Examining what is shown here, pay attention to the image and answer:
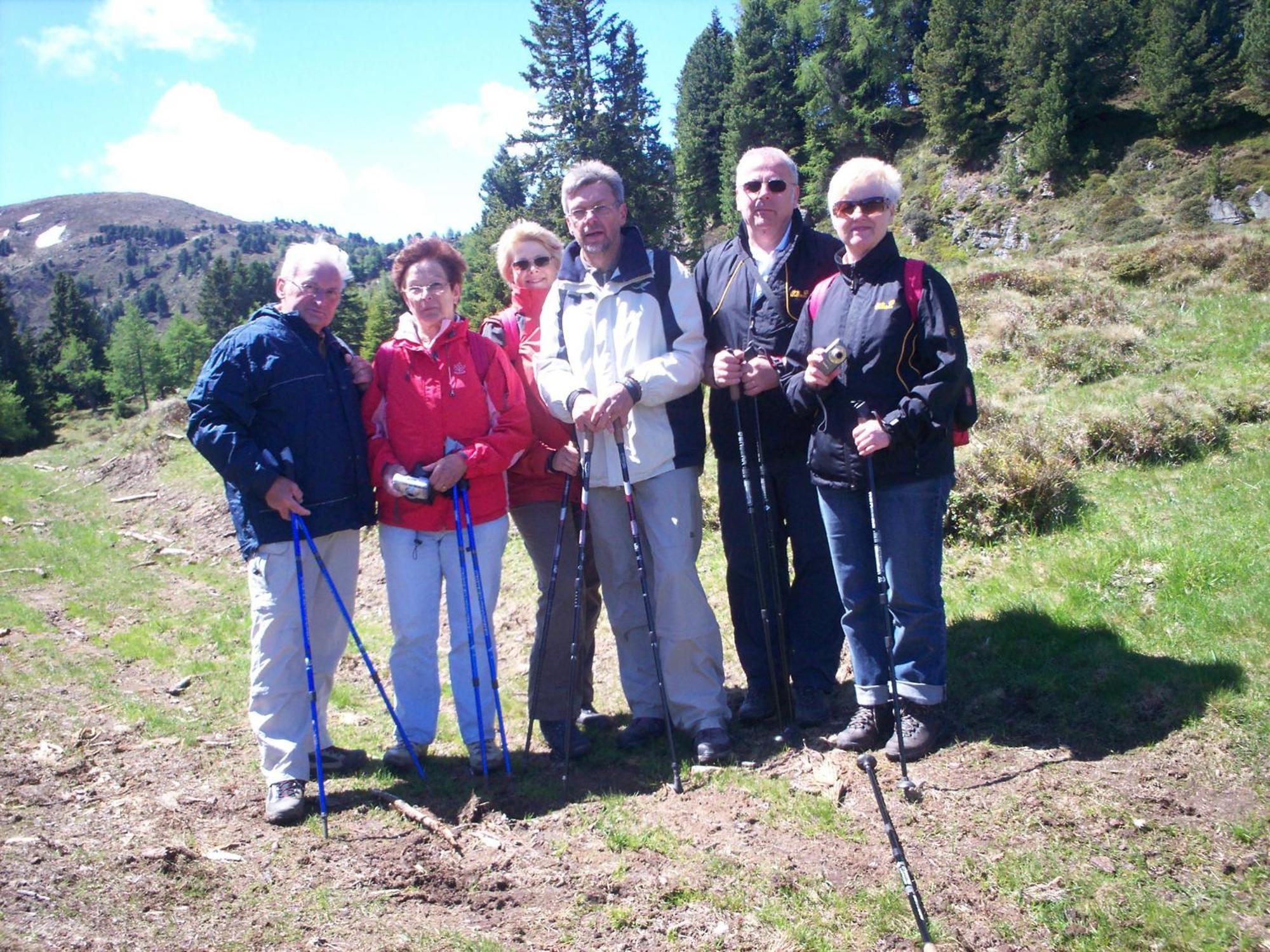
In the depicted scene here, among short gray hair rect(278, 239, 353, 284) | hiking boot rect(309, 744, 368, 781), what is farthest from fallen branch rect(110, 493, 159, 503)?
short gray hair rect(278, 239, 353, 284)

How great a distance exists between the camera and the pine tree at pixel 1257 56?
4125cm

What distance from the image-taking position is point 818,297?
4.88 m

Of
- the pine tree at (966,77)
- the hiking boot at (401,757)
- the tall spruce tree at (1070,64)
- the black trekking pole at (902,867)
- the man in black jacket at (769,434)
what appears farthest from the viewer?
the pine tree at (966,77)

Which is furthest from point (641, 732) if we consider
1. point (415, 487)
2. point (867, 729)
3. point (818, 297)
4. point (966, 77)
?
point (966, 77)

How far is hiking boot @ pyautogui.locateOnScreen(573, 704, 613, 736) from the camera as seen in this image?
19.7 ft

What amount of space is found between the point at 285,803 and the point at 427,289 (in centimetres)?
298

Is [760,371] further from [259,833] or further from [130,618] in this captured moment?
[130,618]

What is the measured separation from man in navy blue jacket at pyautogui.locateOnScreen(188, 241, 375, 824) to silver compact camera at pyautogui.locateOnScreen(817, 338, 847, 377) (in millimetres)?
2729

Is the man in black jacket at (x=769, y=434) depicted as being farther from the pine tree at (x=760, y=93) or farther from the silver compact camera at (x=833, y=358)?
the pine tree at (x=760, y=93)

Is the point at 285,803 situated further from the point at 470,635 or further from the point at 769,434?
the point at 769,434

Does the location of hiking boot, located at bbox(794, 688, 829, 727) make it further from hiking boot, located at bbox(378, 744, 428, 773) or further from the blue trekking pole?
hiking boot, located at bbox(378, 744, 428, 773)

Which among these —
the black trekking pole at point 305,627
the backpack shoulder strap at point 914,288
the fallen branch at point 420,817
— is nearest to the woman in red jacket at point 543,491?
the fallen branch at point 420,817

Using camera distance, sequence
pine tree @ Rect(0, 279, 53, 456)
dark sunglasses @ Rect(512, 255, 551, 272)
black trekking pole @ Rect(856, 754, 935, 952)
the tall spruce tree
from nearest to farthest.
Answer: black trekking pole @ Rect(856, 754, 935, 952) < dark sunglasses @ Rect(512, 255, 551, 272) < pine tree @ Rect(0, 279, 53, 456) < the tall spruce tree

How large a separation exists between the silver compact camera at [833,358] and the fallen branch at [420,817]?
3.04 meters
